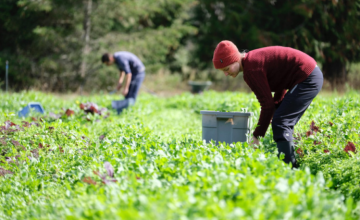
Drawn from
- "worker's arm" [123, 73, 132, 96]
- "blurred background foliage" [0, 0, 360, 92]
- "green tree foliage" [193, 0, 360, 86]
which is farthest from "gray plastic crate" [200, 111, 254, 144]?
"blurred background foliage" [0, 0, 360, 92]

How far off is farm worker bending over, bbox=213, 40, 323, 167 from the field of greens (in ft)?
0.82

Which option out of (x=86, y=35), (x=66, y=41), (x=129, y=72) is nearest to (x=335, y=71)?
(x=129, y=72)

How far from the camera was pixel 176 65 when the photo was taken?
20109 millimetres

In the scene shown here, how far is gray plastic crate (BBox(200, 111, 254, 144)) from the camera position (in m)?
4.22

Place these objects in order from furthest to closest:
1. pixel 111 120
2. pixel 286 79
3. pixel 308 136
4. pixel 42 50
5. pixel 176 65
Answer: pixel 176 65, pixel 42 50, pixel 111 120, pixel 308 136, pixel 286 79

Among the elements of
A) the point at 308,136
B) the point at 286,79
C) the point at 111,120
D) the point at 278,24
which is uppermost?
the point at 278,24

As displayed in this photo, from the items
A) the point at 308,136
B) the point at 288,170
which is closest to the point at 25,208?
the point at 288,170

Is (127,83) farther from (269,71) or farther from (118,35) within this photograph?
(118,35)

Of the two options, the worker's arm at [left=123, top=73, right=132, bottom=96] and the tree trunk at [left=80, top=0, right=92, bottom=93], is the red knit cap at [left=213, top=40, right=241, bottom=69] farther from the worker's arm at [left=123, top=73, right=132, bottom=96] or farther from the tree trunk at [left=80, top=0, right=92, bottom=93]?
the tree trunk at [left=80, top=0, right=92, bottom=93]

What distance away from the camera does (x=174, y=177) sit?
267 centimetres

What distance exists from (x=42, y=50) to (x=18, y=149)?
1221cm

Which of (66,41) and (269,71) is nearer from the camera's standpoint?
(269,71)

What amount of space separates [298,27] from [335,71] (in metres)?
2.40

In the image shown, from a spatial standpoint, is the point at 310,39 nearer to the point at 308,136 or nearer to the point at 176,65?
the point at 176,65
